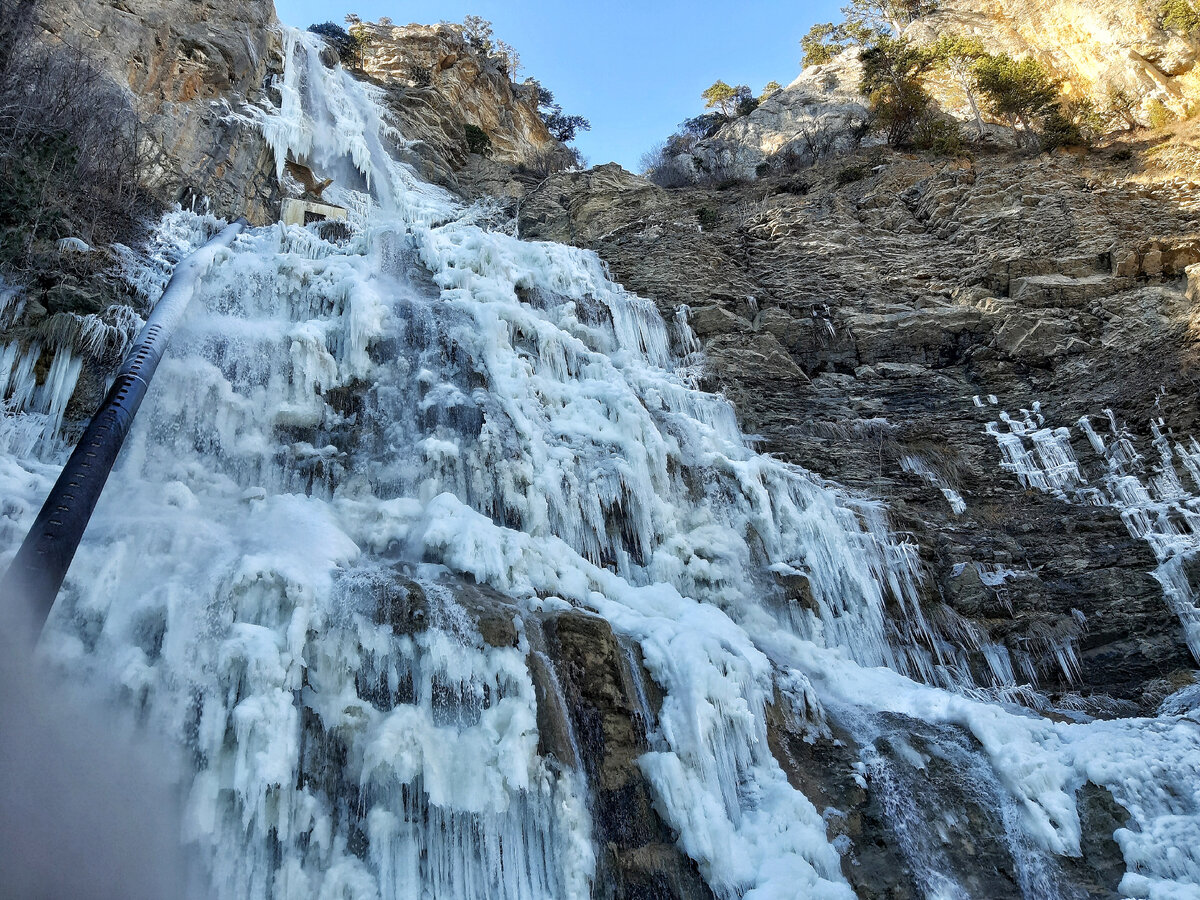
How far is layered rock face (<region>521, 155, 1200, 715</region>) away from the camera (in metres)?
8.62

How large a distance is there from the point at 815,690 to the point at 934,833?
1538mm

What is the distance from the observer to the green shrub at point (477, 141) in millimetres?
25281

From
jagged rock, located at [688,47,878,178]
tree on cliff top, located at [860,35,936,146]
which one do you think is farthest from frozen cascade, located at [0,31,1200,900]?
jagged rock, located at [688,47,878,178]

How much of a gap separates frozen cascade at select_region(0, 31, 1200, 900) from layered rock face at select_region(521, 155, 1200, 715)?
30.4 inches

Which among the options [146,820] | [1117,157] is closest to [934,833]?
[146,820]

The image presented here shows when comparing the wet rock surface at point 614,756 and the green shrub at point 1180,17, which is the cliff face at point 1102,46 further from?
the wet rock surface at point 614,756

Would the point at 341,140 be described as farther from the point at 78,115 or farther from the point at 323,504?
the point at 323,504

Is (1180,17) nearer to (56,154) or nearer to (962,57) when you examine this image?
(962,57)

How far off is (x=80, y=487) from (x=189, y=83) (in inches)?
549

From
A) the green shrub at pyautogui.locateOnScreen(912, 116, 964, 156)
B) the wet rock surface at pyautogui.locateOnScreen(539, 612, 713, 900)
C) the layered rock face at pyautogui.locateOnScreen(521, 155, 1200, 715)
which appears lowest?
the wet rock surface at pyautogui.locateOnScreen(539, 612, 713, 900)

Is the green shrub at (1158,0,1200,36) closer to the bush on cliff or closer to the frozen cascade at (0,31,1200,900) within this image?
the frozen cascade at (0,31,1200,900)

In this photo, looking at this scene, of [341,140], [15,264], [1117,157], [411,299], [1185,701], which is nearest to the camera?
[1185,701]

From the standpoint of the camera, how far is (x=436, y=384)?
28.6 feet

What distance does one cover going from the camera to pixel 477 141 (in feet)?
83.3
